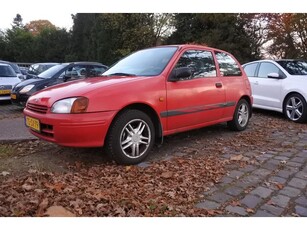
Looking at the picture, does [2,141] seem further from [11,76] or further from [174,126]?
[11,76]

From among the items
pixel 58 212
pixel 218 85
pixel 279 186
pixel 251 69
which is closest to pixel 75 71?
pixel 251 69

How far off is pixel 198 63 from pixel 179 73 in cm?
79

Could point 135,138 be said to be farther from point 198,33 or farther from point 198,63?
point 198,33

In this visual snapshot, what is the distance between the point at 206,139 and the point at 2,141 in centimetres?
334

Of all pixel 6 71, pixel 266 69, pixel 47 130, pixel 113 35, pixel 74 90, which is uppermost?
pixel 113 35

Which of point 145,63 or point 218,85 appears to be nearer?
point 145,63

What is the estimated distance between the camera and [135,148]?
3871 mm

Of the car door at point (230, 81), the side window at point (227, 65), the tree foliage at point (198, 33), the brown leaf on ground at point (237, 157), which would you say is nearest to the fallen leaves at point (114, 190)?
the brown leaf on ground at point (237, 157)

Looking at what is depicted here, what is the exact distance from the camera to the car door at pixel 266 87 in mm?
7227

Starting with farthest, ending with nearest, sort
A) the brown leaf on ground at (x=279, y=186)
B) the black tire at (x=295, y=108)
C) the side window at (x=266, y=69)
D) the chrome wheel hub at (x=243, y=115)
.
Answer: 1. the side window at (x=266, y=69)
2. the black tire at (x=295, y=108)
3. the chrome wheel hub at (x=243, y=115)
4. the brown leaf on ground at (x=279, y=186)

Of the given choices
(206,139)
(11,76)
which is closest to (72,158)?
(206,139)

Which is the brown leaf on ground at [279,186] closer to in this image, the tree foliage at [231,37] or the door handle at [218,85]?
the door handle at [218,85]

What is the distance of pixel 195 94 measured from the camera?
14.9 ft

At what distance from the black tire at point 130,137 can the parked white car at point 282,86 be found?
4257 mm
